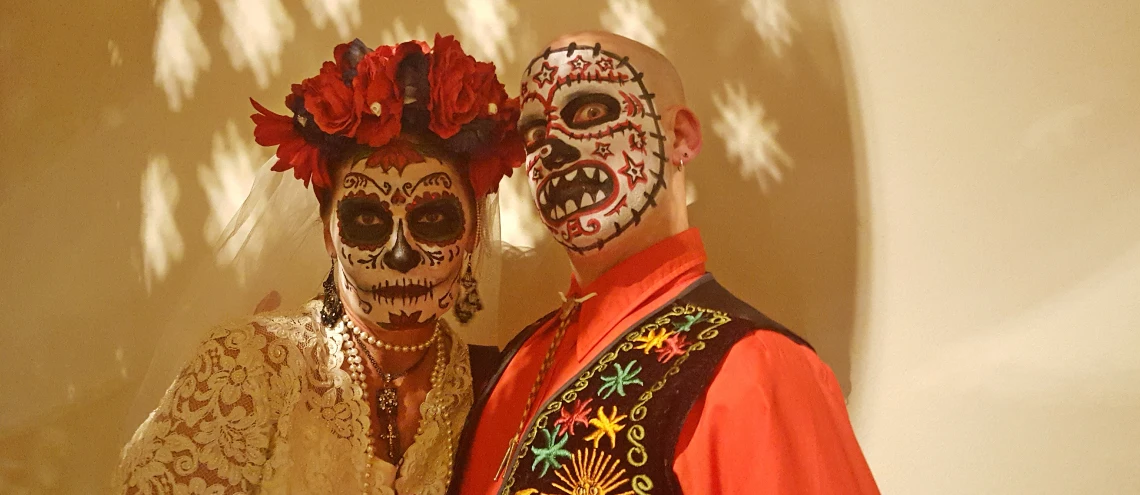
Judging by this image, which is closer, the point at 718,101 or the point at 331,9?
the point at 718,101

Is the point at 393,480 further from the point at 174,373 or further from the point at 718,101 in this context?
the point at 718,101

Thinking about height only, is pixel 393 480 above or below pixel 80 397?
below

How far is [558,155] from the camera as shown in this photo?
1333 mm

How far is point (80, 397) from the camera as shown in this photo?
2.11 meters

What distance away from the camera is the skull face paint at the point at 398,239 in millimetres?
1409

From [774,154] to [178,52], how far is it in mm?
1517

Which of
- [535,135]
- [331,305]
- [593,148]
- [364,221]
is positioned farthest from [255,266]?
[593,148]

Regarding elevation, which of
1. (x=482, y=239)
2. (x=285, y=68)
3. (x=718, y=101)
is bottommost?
(x=482, y=239)

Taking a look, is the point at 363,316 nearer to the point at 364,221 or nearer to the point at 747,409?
the point at 364,221

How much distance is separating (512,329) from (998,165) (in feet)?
3.35

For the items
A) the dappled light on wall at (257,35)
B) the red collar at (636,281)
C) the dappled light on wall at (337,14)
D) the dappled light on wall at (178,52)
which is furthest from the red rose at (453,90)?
the dappled light on wall at (178,52)

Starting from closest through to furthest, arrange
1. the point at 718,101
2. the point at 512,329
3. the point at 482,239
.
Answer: the point at 482,239
the point at 718,101
the point at 512,329

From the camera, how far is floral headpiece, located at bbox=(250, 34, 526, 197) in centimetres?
141

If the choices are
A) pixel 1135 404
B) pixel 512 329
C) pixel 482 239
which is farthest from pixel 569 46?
pixel 1135 404
